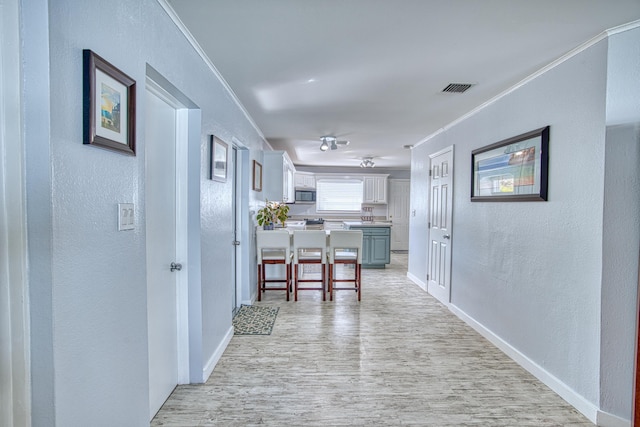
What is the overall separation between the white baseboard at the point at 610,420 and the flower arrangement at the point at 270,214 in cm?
367

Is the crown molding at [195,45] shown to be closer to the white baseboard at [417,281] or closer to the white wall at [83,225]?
the white wall at [83,225]

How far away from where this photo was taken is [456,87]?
2.85m

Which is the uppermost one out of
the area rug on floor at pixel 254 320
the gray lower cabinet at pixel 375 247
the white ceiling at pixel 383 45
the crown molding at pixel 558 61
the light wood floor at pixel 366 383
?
the white ceiling at pixel 383 45

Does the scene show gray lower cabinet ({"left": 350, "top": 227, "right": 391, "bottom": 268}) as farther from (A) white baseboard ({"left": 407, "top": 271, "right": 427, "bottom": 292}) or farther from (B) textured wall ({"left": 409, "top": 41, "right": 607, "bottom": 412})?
(B) textured wall ({"left": 409, "top": 41, "right": 607, "bottom": 412})

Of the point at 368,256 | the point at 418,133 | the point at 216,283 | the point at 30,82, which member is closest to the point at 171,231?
the point at 216,283

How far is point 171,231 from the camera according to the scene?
2170 mm

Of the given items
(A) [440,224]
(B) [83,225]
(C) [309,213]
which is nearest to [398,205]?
(C) [309,213]

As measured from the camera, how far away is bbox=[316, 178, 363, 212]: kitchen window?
875cm

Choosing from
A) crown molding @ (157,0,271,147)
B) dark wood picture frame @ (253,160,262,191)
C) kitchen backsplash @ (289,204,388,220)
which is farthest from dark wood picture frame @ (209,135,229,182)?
kitchen backsplash @ (289,204,388,220)

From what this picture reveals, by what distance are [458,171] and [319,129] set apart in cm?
189

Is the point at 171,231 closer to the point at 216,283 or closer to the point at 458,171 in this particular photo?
the point at 216,283

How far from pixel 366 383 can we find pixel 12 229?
2245mm

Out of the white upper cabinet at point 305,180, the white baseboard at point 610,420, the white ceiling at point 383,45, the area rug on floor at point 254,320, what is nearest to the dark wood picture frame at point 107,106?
the white ceiling at point 383,45

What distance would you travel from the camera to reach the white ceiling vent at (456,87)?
278 cm
